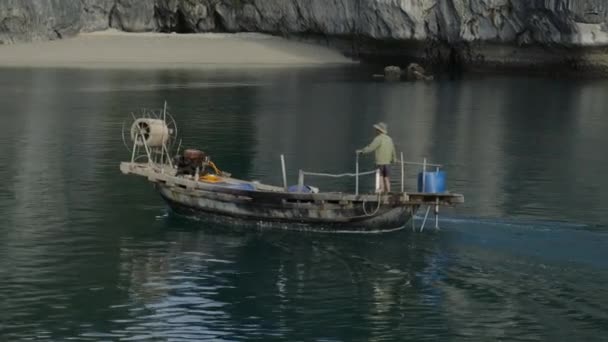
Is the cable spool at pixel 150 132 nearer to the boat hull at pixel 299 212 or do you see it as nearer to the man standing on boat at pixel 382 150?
the boat hull at pixel 299 212

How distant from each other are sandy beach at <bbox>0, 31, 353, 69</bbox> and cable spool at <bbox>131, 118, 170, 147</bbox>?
59.0 meters

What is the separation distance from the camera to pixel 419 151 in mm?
44688

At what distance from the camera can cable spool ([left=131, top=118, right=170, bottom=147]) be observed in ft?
105

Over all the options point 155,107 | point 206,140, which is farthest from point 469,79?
point 206,140

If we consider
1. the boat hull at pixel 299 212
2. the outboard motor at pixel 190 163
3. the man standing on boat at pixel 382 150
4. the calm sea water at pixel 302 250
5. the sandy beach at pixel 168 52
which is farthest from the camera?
the sandy beach at pixel 168 52

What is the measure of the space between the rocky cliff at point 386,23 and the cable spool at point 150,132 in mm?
55568

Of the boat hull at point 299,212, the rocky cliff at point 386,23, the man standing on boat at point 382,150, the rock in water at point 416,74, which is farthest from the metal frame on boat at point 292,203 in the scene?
the rocky cliff at point 386,23

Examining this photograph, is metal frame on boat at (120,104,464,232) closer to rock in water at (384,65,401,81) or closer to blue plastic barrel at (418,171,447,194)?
blue plastic barrel at (418,171,447,194)

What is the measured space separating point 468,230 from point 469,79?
55.5 metres

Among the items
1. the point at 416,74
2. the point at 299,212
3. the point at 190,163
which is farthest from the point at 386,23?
the point at 299,212

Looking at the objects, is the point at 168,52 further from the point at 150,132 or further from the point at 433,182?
the point at 433,182

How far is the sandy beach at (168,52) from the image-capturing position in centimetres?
9412

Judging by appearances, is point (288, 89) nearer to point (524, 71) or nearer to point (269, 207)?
point (524, 71)

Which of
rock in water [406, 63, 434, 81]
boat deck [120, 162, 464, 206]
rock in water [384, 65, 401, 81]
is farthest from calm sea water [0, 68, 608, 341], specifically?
rock in water [406, 63, 434, 81]
